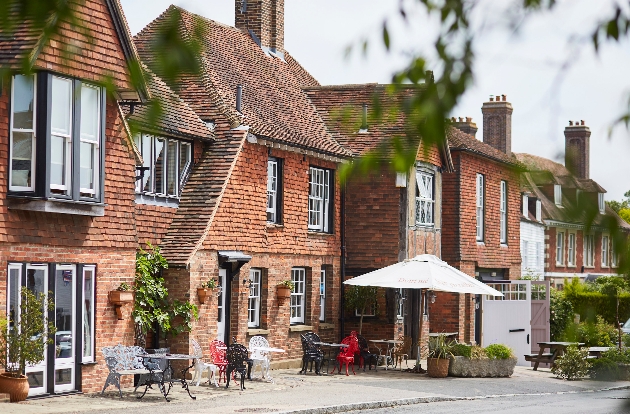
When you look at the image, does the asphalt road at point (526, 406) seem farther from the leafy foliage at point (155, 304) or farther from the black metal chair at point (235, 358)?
the leafy foliage at point (155, 304)

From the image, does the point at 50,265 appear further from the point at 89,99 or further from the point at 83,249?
the point at 89,99

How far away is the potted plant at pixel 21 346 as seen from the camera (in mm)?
16078

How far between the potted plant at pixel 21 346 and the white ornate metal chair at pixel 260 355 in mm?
5688

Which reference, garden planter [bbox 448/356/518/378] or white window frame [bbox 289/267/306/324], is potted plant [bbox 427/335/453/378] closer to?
garden planter [bbox 448/356/518/378]

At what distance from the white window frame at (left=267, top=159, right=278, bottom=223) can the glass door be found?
7804 millimetres

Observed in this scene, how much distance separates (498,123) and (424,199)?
1565 cm

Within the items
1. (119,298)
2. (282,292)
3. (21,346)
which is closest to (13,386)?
(21,346)

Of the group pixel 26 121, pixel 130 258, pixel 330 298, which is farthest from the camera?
pixel 330 298

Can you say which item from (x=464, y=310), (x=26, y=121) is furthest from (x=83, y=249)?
(x=464, y=310)

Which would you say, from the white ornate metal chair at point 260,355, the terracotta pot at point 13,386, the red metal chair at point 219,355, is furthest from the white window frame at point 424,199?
the terracotta pot at point 13,386

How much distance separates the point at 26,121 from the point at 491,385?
472 inches

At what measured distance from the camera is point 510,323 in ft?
111

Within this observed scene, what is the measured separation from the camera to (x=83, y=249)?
18109 mm

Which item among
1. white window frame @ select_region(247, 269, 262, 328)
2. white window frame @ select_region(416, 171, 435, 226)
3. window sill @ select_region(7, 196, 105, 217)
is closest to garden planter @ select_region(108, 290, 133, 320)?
window sill @ select_region(7, 196, 105, 217)
